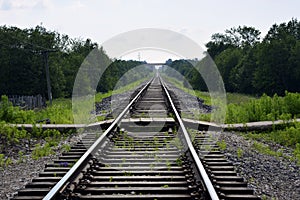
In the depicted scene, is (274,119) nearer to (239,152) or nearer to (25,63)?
(239,152)

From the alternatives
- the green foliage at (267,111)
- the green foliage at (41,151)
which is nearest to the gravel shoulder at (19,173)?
the green foliage at (41,151)

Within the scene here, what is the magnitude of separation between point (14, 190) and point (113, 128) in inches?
129

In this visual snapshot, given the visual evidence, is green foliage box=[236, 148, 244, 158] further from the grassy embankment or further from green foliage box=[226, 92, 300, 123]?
green foliage box=[226, 92, 300, 123]

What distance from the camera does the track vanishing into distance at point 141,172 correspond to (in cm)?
371

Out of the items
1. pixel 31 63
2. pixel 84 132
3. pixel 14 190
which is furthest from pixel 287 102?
pixel 31 63

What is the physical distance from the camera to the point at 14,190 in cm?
406

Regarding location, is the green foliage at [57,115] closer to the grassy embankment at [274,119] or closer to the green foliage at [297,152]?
the grassy embankment at [274,119]

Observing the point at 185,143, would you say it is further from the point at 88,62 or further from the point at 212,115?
the point at 88,62

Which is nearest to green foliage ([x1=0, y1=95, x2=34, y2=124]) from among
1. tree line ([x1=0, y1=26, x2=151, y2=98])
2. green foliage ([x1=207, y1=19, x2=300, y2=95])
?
tree line ([x1=0, y1=26, x2=151, y2=98])

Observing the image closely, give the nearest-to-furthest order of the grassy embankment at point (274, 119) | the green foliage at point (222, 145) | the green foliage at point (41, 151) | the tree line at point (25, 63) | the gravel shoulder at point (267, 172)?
the gravel shoulder at point (267, 172)
the green foliage at point (41, 151)
the green foliage at point (222, 145)
the grassy embankment at point (274, 119)
the tree line at point (25, 63)

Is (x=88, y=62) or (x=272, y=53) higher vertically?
(x=272, y=53)

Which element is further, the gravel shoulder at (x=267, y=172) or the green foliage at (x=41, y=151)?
the green foliage at (x=41, y=151)

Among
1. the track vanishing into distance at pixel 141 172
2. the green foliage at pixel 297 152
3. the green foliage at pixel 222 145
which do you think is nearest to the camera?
the track vanishing into distance at pixel 141 172

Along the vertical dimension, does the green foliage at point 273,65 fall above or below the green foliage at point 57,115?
above
